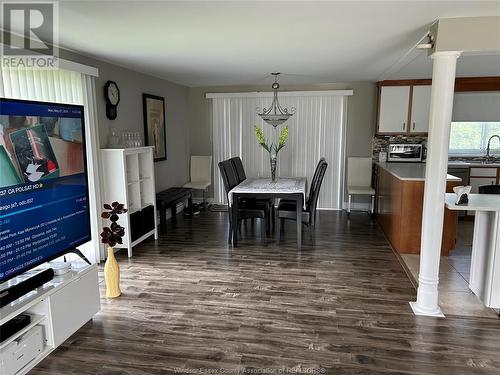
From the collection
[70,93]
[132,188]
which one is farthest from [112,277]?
[70,93]

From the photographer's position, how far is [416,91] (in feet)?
19.1

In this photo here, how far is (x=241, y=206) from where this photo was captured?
4.94 meters

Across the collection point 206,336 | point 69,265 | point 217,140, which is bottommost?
point 206,336

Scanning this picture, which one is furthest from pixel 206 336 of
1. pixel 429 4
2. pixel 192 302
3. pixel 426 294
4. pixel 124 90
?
pixel 124 90

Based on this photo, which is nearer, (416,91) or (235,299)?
(235,299)

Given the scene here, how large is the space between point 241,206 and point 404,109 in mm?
3229

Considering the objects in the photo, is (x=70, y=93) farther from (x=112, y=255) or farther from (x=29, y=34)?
(x=112, y=255)

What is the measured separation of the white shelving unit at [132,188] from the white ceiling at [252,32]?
1.10m

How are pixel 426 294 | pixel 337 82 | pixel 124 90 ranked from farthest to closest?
pixel 337 82
pixel 124 90
pixel 426 294

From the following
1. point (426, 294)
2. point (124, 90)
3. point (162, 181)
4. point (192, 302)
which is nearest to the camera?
point (426, 294)

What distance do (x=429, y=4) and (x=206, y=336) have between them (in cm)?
267

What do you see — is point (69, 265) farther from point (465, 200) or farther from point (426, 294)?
point (465, 200)

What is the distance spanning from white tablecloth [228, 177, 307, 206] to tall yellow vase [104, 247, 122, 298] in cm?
171

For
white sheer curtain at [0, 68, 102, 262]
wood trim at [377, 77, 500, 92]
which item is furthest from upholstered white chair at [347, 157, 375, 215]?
white sheer curtain at [0, 68, 102, 262]
